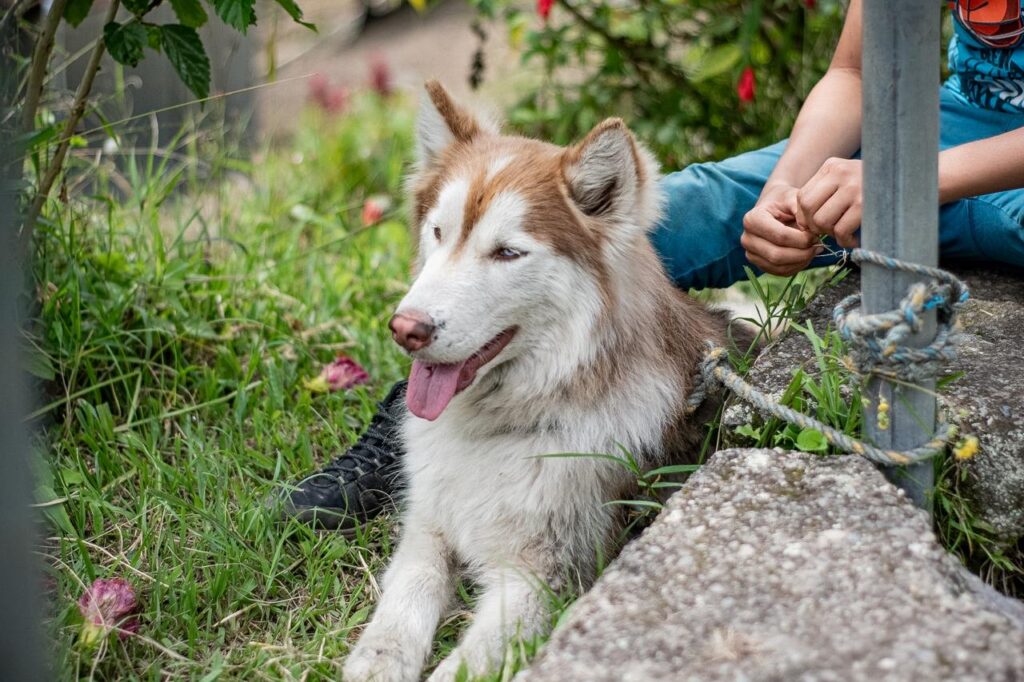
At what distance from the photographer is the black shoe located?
258 centimetres

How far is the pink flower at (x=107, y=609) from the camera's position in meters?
2.03

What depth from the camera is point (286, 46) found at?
27.3 ft

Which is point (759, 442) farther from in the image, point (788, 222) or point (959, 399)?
point (788, 222)

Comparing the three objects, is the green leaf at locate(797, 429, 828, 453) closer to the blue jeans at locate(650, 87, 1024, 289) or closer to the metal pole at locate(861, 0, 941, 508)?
the metal pole at locate(861, 0, 941, 508)

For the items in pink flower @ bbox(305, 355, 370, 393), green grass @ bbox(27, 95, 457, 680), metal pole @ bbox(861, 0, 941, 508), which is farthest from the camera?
pink flower @ bbox(305, 355, 370, 393)

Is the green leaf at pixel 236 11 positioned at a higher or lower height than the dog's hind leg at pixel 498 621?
higher

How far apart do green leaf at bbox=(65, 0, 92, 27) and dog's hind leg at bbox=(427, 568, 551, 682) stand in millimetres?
1880

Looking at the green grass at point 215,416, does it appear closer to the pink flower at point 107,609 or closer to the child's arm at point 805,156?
the pink flower at point 107,609

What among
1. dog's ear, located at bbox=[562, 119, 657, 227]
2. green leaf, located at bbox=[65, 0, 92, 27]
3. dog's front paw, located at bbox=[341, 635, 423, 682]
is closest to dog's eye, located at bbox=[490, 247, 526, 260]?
dog's ear, located at bbox=[562, 119, 657, 227]

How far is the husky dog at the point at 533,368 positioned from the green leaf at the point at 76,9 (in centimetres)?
116

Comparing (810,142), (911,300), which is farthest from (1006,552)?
(810,142)

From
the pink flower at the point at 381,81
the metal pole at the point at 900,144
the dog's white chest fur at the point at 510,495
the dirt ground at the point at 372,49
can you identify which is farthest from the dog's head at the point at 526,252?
the dirt ground at the point at 372,49

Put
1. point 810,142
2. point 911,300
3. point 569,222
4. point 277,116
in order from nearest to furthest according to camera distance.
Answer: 1. point 911,300
2. point 569,222
3. point 810,142
4. point 277,116

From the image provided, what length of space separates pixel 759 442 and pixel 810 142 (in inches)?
37.7
